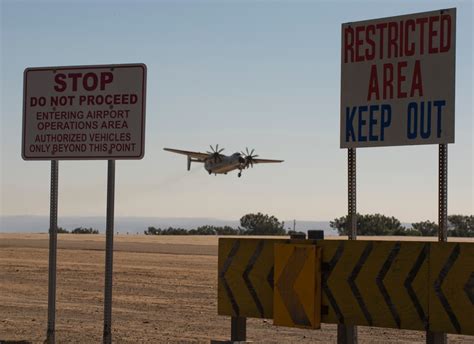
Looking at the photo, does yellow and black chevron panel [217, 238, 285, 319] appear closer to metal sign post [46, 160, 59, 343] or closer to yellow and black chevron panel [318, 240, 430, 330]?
yellow and black chevron panel [318, 240, 430, 330]

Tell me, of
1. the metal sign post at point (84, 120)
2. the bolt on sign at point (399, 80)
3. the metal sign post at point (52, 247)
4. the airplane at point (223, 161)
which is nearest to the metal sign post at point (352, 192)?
the bolt on sign at point (399, 80)

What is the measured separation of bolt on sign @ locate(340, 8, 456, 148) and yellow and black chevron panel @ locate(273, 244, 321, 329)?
51.5 inches

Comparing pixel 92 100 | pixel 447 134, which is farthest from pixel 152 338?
pixel 447 134

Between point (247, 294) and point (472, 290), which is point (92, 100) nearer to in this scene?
point (247, 294)

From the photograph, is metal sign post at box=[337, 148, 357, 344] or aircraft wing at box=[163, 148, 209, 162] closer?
metal sign post at box=[337, 148, 357, 344]

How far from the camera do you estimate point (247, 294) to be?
349 inches

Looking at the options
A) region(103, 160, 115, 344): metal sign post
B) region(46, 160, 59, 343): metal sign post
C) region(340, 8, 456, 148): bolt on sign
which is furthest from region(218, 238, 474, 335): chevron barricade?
region(46, 160, 59, 343): metal sign post

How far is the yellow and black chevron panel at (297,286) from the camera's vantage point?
27.6ft

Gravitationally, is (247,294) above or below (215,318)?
above

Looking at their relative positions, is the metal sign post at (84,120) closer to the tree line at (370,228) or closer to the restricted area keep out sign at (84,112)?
Result: the restricted area keep out sign at (84,112)

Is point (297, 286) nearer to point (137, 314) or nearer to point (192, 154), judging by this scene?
point (137, 314)

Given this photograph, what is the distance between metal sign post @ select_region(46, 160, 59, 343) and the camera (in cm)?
1062

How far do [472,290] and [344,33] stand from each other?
2.97 m

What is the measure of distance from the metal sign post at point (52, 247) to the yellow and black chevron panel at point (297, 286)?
10.7 feet
